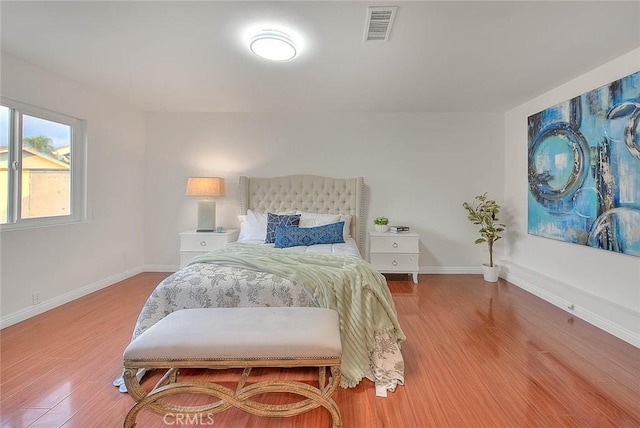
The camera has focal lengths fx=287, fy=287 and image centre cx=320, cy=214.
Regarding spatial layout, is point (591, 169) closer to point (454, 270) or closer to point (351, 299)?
point (454, 270)

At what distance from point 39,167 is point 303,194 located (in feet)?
9.58

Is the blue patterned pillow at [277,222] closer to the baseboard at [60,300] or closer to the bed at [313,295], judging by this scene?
the bed at [313,295]

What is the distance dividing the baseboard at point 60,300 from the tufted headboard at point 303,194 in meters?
1.84

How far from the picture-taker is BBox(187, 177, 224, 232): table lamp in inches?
155

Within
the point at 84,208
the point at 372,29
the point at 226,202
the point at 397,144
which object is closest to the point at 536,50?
the point at 372,29

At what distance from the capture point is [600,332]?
8.18 feet

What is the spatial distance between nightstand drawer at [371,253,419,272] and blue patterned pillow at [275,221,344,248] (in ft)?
2.69

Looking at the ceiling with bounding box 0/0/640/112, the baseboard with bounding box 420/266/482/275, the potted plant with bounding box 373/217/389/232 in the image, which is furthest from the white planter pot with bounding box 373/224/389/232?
the ceiling with bounding box 0/0/640/112

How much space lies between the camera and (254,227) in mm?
3756

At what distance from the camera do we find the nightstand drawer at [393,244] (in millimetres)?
3947

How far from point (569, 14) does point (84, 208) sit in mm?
4854

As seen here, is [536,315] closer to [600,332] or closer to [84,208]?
[600,332]

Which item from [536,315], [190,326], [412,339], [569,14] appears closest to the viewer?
[190,326]

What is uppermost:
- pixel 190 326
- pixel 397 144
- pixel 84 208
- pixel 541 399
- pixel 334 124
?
pixel 334 124
